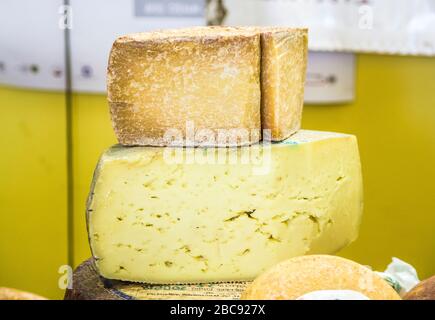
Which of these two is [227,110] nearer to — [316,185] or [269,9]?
[316,185]

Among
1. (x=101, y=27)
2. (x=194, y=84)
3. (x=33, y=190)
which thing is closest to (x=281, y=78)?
(x=194, y=84)

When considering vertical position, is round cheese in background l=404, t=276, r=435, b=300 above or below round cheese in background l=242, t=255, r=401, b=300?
below

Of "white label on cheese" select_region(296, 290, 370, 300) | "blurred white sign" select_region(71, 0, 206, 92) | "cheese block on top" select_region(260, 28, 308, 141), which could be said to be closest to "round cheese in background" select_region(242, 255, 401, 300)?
"white label on cheese" select_region(296, 290, 370, 300)

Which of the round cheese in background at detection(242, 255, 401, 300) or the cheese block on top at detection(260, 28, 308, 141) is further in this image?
the cheese block on top at detection(260, 28, 308, 141)

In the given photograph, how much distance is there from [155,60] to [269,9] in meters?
0.40

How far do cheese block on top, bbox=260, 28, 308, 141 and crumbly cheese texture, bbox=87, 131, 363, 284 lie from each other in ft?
0.10

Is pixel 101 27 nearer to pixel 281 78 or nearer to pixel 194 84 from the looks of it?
pixel 194 84

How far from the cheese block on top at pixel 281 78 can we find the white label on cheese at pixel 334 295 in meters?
0.28

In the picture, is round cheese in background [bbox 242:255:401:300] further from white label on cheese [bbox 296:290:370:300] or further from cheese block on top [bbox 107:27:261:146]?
cheese block on top [bbox 107:27:261:146]

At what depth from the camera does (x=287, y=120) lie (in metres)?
0.91

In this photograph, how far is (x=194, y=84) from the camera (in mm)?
844

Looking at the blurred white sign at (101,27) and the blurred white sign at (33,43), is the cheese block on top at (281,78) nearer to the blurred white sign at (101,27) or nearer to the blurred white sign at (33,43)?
the blurred white sign at (101,27)

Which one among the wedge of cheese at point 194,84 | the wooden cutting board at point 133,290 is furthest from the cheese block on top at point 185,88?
the wooden cutting board at point 133,290

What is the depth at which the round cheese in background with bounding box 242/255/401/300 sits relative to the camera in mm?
676
